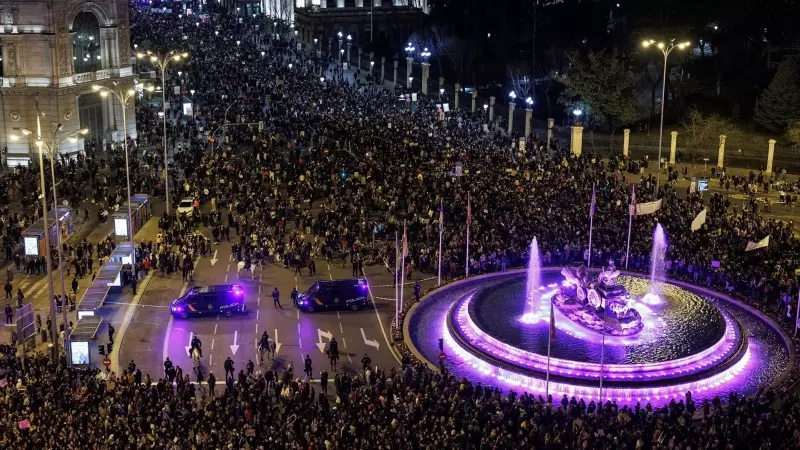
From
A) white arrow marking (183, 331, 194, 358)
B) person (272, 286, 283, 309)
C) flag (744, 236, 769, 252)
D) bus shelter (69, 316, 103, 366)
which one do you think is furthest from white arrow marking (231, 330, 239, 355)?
flag (744, 236, 769, 252)

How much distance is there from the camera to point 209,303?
4019 centimetres

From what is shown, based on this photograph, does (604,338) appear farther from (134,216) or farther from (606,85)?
(606,85)

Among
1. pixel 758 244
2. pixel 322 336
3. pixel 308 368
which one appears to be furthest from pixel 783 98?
pixel 308 368

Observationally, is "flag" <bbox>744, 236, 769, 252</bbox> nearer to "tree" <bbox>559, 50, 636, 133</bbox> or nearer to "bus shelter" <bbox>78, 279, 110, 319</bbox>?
"bus shelter" <bbox>78, 279, 110, 319</bbox>

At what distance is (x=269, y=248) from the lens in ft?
160

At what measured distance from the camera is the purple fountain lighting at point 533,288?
38938 mm

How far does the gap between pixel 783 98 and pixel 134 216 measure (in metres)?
47.5

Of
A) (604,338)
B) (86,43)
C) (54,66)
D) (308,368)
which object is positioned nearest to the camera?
(308,368)

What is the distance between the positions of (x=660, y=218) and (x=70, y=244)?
3110 centimetres

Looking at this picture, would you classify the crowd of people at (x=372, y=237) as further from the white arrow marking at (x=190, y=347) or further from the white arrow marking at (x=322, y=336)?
the white arrow marking at (x=322, y=336)

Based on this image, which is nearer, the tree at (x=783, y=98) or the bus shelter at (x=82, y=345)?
the bus shelter at (x=82, y=345)

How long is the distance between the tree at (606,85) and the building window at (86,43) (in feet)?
122

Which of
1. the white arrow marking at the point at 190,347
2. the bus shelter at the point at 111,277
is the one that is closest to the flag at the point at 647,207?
the white arrow marking at the point at 190,347

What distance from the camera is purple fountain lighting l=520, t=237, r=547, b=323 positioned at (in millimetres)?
38938
